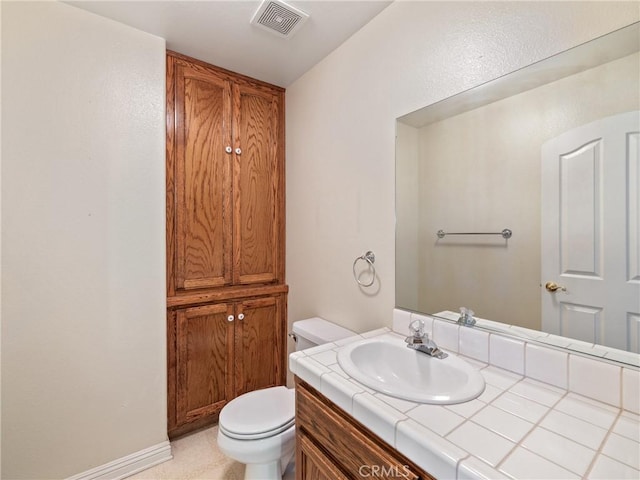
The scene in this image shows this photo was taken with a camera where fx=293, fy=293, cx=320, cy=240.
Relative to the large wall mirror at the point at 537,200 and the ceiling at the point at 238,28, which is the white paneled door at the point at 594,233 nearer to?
the large wall mirror at the point at 537,200

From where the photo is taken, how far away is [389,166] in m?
1.43

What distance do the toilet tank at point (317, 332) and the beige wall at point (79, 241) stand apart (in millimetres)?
787

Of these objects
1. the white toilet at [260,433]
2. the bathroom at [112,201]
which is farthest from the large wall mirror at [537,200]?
the white toilet at [260,433]

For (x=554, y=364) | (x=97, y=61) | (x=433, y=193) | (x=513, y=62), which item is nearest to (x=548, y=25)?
(x=513, y=62)

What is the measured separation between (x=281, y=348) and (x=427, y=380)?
4.56 feet

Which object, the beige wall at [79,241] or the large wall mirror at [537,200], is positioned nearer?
the large wall mirror at [537,200]

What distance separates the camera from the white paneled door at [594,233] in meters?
0.77

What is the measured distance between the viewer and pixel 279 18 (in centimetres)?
147

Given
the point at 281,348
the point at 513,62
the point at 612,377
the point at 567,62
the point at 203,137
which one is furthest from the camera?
the point at 281,348

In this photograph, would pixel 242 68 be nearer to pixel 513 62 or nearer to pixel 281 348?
pixel 513 62

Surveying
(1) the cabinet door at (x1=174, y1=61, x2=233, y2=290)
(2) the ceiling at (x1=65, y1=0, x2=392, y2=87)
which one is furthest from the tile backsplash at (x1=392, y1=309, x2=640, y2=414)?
(2) the ceiling at (x1=65, y1=0, x2=392, y2=87)

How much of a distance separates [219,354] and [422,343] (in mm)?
1387

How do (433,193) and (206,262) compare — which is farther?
(206,262)

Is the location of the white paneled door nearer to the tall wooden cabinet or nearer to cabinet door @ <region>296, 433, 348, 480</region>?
cabinet door @ <region>296, 433, 348, 480</region>
